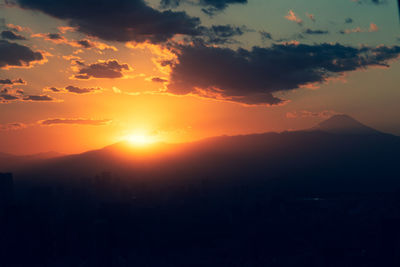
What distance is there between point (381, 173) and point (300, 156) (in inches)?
1588

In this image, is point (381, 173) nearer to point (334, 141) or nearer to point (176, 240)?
point (334, 141)

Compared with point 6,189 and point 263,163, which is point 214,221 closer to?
point 6,189

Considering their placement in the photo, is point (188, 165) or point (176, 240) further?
point (188, 165)

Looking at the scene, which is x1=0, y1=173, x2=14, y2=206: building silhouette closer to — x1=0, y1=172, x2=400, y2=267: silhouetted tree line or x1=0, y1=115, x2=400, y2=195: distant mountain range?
x1=0, y1=172, x2=400, y2=267: silhouetted tree line

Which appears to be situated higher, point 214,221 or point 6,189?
point 6,189

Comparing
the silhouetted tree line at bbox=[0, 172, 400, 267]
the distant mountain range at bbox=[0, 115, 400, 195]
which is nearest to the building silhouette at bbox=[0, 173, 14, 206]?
the silhouetted tree line at bbox=[0, 172, 400, 267]

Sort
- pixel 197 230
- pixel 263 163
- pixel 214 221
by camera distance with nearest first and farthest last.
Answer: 1. pixel 197 230
2. pixel 214 221
3. pixel 263 163

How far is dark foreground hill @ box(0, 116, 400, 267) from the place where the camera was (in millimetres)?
58219

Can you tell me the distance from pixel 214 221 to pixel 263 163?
261 ft

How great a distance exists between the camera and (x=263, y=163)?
151 meters

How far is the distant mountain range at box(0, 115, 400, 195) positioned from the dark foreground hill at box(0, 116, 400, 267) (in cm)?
126

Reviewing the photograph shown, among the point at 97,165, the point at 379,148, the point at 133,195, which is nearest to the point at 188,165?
the point at 97,165

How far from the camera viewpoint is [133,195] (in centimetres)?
9250

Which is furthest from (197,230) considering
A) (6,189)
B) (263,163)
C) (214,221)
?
(263,163)
